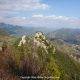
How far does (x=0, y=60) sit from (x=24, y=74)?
24.6 feet

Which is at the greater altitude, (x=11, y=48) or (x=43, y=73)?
(x=11, y=48)

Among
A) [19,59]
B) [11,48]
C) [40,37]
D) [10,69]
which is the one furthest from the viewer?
[40,37]

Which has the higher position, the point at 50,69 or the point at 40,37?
the point at 40,37

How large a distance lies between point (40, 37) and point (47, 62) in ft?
53.5

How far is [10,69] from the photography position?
2165 inches

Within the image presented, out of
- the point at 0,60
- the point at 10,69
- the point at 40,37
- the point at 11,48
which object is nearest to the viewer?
the point at 10,69

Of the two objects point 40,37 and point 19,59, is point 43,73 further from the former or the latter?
point 40,37

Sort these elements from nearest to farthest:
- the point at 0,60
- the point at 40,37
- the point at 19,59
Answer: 1. the point at 0,60
2. the point at 19,59
3. the point at 40,37

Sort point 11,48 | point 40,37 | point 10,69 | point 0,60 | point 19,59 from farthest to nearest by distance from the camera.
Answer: point 40,37 < point 11,48 < point 19,59 < point 0,60 < point 10,69

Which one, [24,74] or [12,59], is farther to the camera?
[12,59]

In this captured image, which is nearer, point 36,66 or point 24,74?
point 24,74

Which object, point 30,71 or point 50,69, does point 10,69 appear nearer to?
point 30,71

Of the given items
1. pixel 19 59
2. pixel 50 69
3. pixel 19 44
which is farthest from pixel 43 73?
pixel 19 44

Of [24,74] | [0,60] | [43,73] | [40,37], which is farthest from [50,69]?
[40,37]
